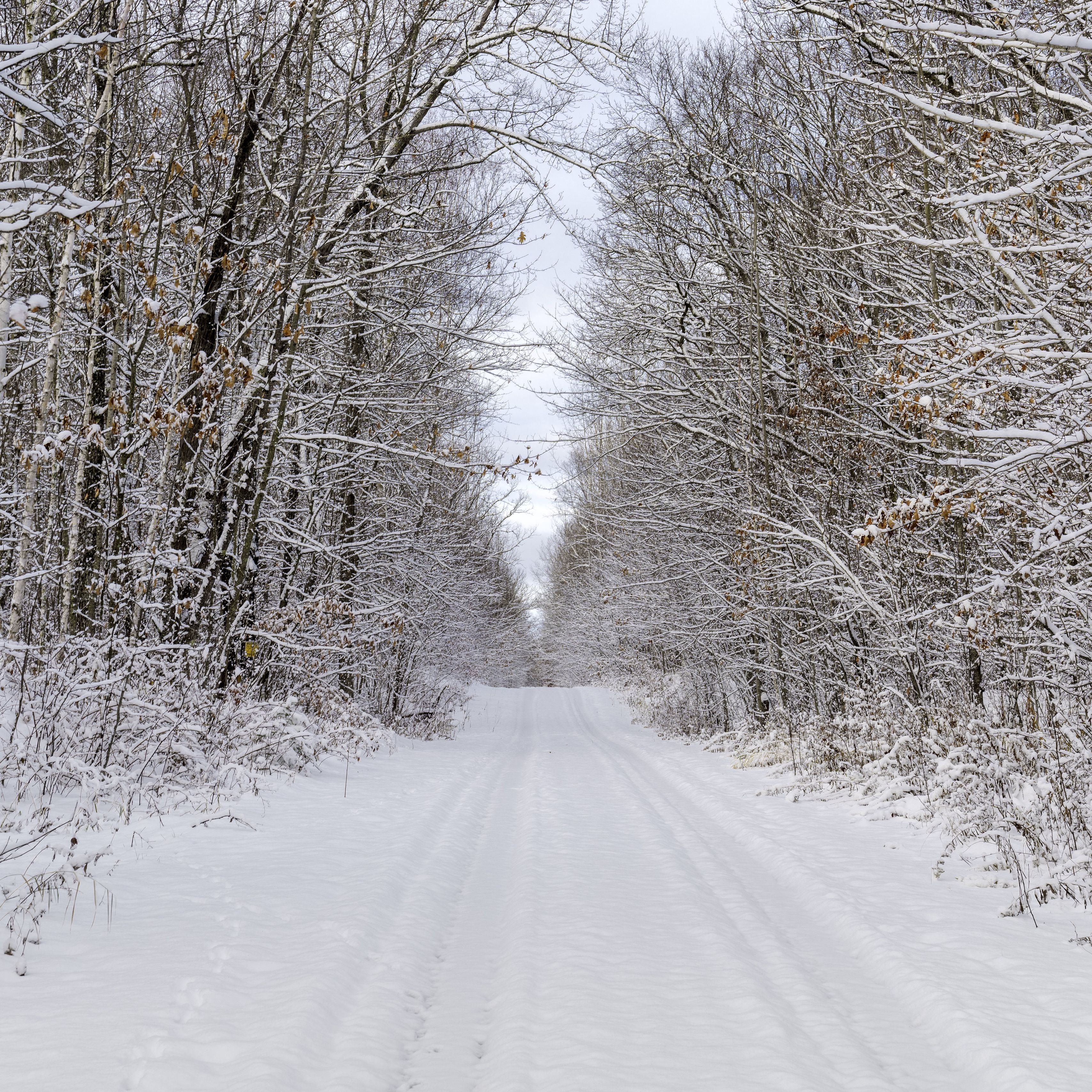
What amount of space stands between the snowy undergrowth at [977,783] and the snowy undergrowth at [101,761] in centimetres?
546

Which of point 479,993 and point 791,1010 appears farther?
point 479,993

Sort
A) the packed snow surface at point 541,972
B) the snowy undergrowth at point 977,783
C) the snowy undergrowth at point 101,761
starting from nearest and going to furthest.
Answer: the packed snow surface at point 541,972, the snowy undergrowth at point 101,761, the snowy undergrowth at point 977,783

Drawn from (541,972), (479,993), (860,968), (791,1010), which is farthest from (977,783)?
(479,993)

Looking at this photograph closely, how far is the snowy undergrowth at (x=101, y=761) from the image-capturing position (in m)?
4.55

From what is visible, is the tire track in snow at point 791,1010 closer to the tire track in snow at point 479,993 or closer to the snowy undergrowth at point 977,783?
the tire track in snow at point 479,993

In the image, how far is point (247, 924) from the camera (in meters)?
4.34

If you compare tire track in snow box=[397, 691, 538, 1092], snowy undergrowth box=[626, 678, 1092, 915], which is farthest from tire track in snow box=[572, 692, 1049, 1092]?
tire track in snow box=[397, 691, 538, 1092]

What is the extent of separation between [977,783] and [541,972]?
4480mm

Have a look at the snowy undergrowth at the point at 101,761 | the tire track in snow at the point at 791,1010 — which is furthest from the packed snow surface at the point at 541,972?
the snowy undergrowth at the point at 101,761

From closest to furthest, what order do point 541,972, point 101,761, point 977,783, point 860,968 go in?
point 541,972
point 860,968
point 977,783
point 101,761

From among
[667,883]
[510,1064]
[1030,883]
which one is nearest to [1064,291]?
[1030,883]

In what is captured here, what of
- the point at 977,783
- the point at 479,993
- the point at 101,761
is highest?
the point at 977,783

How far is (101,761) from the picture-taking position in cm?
679

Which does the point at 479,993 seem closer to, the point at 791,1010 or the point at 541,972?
the point at 541,972
